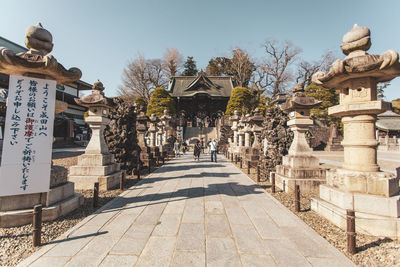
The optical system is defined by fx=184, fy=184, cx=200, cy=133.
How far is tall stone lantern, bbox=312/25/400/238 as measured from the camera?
3100mm

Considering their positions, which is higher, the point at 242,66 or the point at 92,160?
the point at 242,66

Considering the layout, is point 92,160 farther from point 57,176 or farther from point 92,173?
point 57,176

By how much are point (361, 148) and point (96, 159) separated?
22.9ft

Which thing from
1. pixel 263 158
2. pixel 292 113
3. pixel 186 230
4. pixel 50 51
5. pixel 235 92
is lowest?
pixel 186 230

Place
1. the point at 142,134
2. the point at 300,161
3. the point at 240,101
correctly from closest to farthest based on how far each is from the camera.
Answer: the point at 300,161 < the point at 142,134 < the point at 240,101

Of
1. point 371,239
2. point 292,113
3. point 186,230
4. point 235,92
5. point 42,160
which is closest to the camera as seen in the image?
point 371,239

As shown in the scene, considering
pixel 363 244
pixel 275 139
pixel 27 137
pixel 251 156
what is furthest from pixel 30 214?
pixel 251 156

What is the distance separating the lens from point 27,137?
356cm

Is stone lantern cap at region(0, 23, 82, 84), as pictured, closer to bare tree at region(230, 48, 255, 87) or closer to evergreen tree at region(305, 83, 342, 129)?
evergreen tree at region(305, 83, 342, 129)

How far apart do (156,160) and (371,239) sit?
394 inches

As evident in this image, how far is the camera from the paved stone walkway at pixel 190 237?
2.50m

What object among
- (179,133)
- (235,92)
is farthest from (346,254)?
(235,92)

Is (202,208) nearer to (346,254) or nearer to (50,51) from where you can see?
(346,254)

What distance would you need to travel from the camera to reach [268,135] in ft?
23.4
